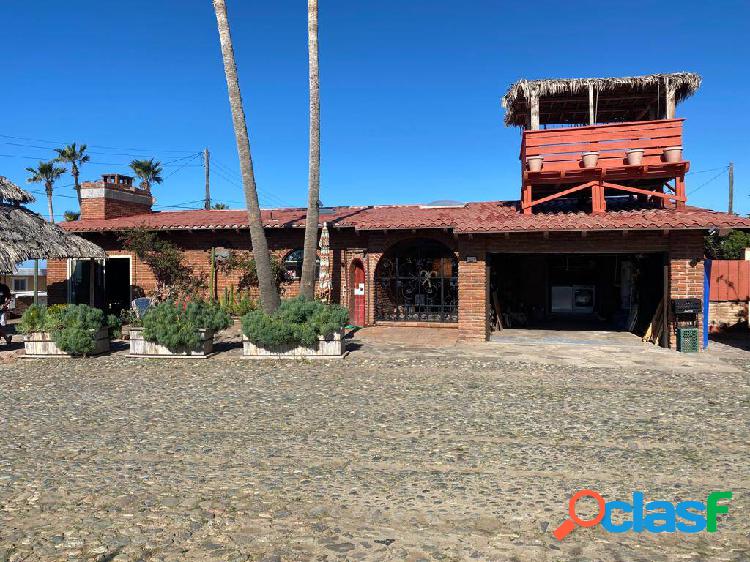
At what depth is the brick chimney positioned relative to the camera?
18.6 m

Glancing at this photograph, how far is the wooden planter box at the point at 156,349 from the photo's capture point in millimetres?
10828

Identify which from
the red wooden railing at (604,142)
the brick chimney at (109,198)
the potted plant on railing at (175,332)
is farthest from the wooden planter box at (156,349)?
the brick chimney at (109,198)

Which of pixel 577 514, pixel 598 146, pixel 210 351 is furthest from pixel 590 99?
pixel 577 514

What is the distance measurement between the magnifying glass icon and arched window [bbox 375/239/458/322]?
11455 mm

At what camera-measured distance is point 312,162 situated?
44.4ft

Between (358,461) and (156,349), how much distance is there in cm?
727

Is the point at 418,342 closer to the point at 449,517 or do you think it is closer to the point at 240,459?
the point at 240,459

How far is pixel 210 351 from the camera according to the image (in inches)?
444

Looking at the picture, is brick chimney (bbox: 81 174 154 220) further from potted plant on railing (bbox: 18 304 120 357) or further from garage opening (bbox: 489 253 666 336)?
garage opening (bbox: 489 253 666 336)

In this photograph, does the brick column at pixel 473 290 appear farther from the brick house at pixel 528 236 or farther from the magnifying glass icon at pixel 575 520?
the magnifying glass icon at pixel 575 520

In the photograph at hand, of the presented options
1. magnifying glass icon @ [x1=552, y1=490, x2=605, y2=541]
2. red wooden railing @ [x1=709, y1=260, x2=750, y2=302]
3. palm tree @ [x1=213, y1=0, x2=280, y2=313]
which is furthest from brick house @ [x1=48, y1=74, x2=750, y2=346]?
magnifying glass icon @ [x1=552, y1=490, x2=605, y2=541]

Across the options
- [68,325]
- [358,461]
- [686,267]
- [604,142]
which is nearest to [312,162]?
[68,325]

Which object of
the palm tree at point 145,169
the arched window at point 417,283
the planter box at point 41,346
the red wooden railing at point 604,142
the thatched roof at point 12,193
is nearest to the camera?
the planter box at point 41,346

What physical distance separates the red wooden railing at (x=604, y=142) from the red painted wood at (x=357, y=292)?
563 cm
